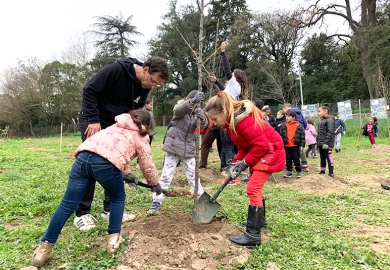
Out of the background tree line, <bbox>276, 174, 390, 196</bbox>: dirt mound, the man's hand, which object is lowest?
<bbox>276, 174, 390, 196</bbox>: dirt mound

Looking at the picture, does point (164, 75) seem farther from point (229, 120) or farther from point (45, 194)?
point (45, 194)

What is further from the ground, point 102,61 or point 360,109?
point 102,61

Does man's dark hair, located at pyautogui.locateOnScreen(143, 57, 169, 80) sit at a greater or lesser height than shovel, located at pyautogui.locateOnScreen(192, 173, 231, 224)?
greater

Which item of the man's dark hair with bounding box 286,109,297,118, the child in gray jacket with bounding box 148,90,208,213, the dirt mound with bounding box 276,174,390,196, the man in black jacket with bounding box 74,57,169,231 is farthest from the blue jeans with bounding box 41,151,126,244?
the man's dark hair with bounding box 286,109,297,118

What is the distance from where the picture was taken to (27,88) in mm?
30938

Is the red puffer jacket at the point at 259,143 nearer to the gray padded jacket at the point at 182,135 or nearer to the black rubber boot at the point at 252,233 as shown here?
the black rubber boot at the point at 252,233

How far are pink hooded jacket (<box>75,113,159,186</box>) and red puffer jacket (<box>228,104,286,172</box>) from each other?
955mm

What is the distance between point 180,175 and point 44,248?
14.8 feet

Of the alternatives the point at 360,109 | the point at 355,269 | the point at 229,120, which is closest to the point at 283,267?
the point at 355,269

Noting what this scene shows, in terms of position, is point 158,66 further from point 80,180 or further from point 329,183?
point 329,183

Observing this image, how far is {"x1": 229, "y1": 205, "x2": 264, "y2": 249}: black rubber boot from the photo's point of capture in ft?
9.62

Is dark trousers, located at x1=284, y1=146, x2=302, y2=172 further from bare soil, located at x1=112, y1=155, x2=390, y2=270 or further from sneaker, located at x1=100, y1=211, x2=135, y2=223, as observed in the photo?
sneaker, located at x1=100, y1=211, x2=135, y2=223

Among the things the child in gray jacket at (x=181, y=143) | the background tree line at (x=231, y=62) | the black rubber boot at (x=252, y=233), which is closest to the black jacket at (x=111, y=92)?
the child in gray jacket at (x=181, y=143)

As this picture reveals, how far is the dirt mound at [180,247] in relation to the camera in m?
2.56
